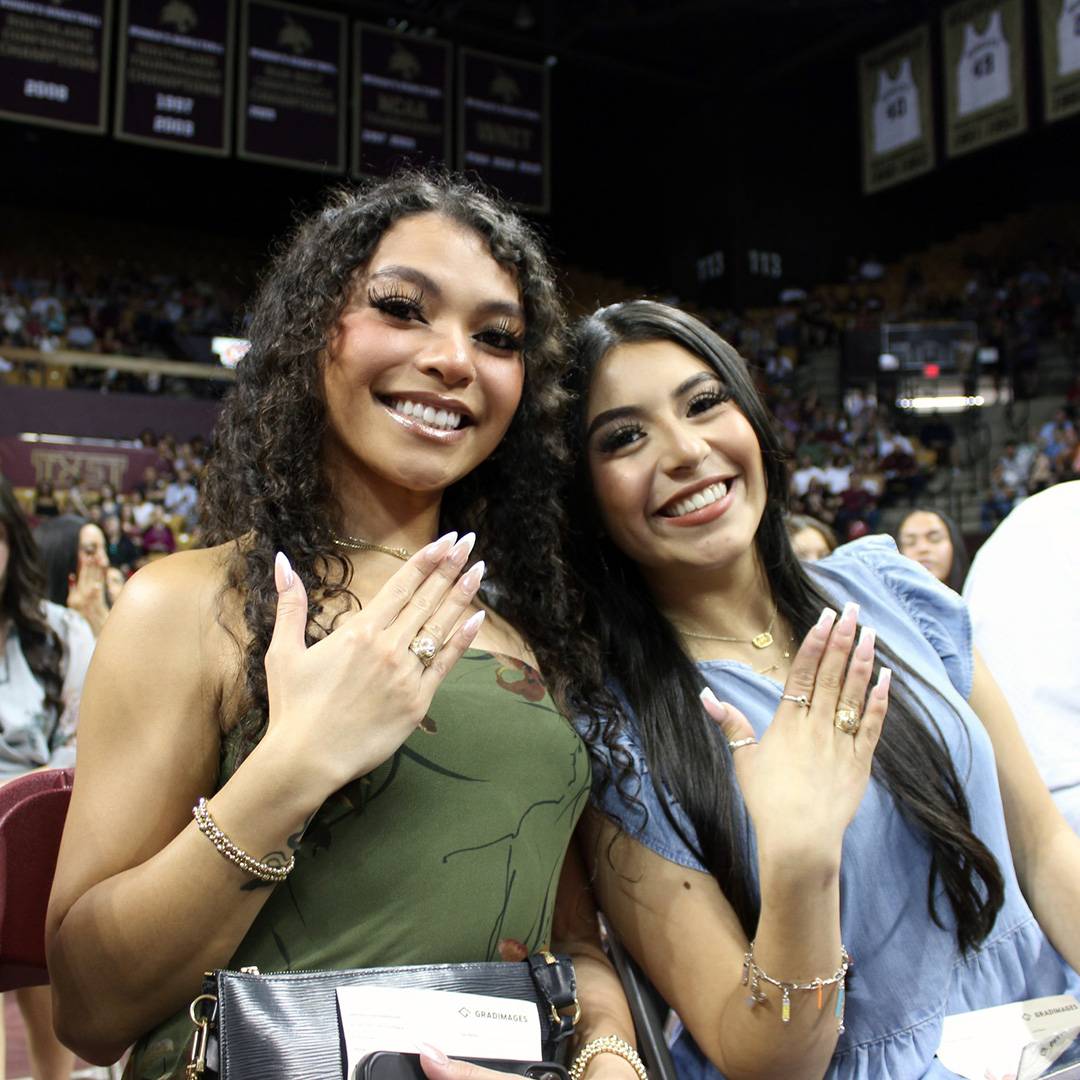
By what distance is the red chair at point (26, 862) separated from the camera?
1.41 meters

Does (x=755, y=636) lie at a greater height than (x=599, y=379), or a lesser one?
lesser

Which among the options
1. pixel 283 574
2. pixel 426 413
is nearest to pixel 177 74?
pixel 426 413

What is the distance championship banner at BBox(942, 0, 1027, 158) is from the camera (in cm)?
1030

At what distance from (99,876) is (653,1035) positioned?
2.36 ft

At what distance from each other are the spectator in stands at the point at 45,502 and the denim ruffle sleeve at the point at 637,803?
9.06 meters

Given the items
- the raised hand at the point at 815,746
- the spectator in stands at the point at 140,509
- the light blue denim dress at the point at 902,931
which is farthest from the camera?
the spectator in stands at the point at 140,509

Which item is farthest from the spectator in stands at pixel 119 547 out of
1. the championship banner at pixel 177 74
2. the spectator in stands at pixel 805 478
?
the spectator in stands at pixel 805 478

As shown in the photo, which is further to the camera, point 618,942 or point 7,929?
point 618,942

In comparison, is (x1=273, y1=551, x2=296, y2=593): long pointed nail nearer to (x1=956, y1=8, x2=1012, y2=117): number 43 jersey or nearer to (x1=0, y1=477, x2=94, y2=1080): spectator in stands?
(x1=0, y1=477, x2=94, y2=1080): spectator in stands

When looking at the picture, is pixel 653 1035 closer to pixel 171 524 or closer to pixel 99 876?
pixel 99 876

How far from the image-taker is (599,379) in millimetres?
1810

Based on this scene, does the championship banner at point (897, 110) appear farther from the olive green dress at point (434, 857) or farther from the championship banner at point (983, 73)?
the olive green dress at point (434, 857)

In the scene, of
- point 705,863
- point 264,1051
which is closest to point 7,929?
point 264,1051

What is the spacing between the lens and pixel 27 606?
3.32 meters
